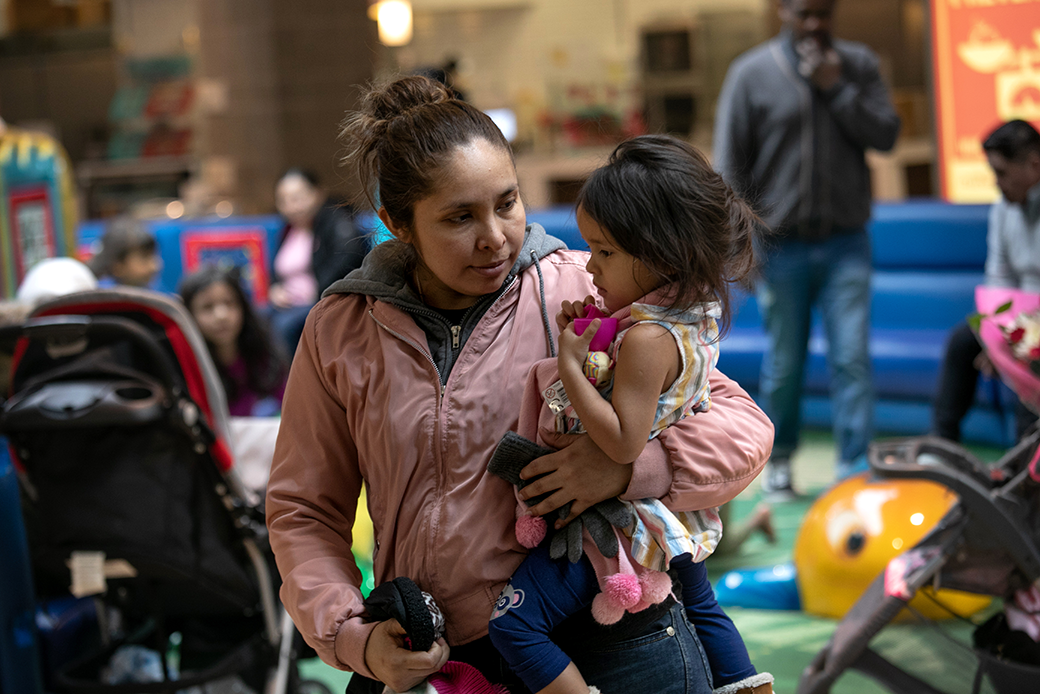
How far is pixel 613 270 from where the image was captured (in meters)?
1.29

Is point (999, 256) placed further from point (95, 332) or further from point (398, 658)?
point (398, 658)

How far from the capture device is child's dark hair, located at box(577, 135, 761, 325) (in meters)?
1.25

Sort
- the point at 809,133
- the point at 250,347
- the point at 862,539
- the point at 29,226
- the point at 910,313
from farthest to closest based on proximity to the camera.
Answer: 1. the point at 910,313
2. the point at 809,133
3. the point at 29,226
4. the point at 250,347
5. the point at 862,539

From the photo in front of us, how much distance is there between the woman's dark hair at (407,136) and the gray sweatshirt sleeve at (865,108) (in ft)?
10.7

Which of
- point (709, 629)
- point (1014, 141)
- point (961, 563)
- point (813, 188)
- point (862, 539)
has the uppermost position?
point (1014, 141)

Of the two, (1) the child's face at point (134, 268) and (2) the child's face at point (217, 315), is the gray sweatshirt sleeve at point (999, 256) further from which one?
(1) the child's face at point (134, 268)

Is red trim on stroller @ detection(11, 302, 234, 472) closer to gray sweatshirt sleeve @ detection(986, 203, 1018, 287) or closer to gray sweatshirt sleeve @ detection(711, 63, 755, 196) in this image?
gray sweatshirt sleeve @ detection(711, 63, 755, 196)

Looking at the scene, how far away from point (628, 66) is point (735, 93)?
4726mm

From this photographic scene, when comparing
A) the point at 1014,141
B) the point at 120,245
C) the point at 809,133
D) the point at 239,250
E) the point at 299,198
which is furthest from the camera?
the point at 239,250

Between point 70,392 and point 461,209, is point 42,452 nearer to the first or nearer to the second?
point 70,392

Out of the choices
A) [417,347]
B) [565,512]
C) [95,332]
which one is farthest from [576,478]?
[95,332]

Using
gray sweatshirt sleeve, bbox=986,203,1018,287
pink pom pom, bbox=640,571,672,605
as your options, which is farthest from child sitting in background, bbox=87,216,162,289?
pink pom pom, bbox=640,571,672,605

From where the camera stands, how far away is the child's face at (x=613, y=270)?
1.28m

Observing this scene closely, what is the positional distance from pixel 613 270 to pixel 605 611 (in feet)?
1.32
